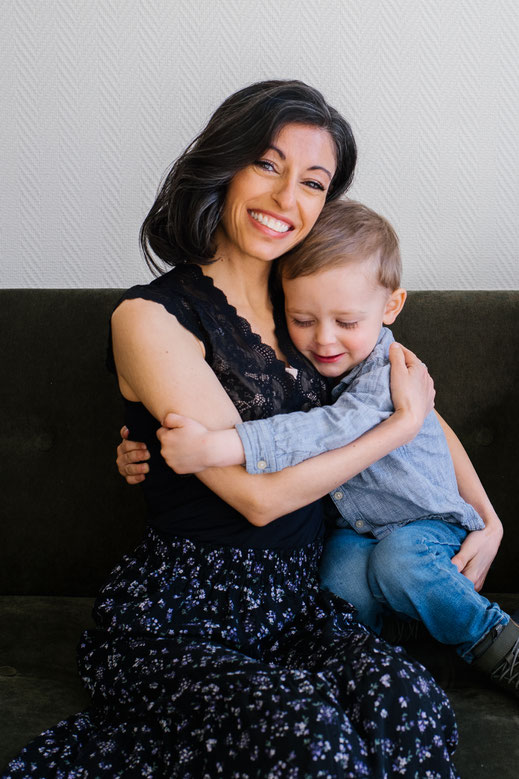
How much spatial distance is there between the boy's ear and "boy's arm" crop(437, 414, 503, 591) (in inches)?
10.4

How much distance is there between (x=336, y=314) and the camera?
1.44 metres

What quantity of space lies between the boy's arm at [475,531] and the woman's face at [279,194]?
1.79 feet

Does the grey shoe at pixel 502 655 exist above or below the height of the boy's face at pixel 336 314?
below

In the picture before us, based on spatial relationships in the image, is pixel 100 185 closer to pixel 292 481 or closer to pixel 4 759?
pixel 292 481

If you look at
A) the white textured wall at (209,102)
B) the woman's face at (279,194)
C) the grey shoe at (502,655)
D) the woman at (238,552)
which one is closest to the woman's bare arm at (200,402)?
the woman at (238,552)

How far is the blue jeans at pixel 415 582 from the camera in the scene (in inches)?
52.6

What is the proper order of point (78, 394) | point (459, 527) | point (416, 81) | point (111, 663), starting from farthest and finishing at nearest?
point (416, 81) → point (78, 394) → point (459, 527) → point (111, 663)

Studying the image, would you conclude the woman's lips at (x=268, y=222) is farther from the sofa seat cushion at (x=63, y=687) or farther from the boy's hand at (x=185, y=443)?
the sofa seat cushion at (x=63, y=687)

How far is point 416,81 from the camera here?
1904 millimetres

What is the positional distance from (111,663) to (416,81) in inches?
58.1

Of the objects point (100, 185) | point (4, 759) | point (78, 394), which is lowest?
point (4, 759)

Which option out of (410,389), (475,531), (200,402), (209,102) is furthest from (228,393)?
(209,102)

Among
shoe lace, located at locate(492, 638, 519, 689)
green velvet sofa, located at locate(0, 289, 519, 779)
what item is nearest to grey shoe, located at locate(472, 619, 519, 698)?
shoe lace, located at locate(492, 638, 519, 689)

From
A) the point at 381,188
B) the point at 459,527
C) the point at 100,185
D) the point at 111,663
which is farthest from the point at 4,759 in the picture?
the point at 381,188
